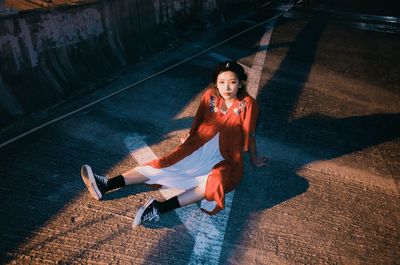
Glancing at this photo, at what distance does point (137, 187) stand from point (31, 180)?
1.12 m

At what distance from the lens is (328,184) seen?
3791mm

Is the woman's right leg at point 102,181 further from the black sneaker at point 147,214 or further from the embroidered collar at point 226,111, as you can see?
the embroidered collar at point 226,111

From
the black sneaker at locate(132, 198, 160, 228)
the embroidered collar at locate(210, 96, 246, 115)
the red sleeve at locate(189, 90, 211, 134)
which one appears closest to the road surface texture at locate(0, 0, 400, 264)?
the black sneaker at locate(132, 198, 160, 228)

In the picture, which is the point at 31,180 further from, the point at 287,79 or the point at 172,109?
the point at 287,79

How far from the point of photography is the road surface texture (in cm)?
283

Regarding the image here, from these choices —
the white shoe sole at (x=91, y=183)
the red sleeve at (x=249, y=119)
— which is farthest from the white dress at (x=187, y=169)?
the white shoe sole at (x=91, y=183)

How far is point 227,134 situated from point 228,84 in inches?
20.6

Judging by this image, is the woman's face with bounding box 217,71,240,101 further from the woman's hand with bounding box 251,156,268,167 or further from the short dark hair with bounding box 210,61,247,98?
the woman's hand with bounding box 251,156,268,167

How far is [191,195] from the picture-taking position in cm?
311

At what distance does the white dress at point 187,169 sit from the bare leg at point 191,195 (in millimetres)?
199

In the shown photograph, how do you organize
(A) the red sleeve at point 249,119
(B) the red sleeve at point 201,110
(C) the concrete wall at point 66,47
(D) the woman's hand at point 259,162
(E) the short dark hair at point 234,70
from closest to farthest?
(E) the short dark hair at point 234,70
(A) the red sleeve at point 249,119
(B) the red sleeve at point 201,110
(D) the woman's hand at point 259,162
(C) the concrete wall at point 66,47

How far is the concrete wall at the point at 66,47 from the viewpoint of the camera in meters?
4.27

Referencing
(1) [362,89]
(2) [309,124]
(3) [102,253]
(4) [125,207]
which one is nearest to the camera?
(3) [102,253]

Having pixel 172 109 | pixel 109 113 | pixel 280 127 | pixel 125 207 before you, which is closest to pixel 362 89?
pixel 280 127
